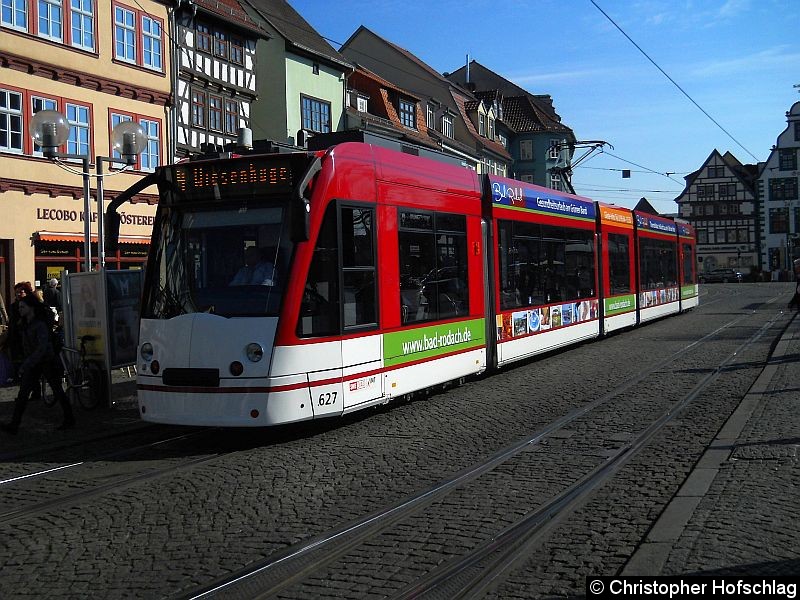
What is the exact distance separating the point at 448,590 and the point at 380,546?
0.93 m

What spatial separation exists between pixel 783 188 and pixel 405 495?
323 ft

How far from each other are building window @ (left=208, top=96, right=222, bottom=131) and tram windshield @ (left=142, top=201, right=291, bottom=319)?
2245cm

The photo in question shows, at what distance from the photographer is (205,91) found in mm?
31438

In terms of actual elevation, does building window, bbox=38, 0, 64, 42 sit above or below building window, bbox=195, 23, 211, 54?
below

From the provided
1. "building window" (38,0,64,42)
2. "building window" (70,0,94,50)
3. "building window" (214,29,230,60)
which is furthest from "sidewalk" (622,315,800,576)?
"building window" (214,29,230,60)

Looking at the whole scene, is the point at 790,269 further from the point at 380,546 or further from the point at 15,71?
the point at 380,546

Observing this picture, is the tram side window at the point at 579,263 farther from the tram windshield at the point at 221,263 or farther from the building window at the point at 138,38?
the building window at the point at 138,38

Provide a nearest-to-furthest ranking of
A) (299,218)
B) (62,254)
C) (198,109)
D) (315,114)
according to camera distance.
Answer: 1. (299,218)
2. (62,254)
3. (198,109)
4. (315,114)

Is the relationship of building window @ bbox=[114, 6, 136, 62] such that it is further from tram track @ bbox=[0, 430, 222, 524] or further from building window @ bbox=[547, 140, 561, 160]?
tram track @ bbox=[0, 430, 222, 524]

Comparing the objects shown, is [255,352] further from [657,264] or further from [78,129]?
[657,264]

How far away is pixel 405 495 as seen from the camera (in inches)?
286

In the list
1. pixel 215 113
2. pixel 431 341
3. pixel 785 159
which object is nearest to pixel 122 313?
pixel 431 341

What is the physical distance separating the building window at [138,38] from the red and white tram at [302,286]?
1655cm

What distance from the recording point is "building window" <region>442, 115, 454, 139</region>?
55.7 metres
